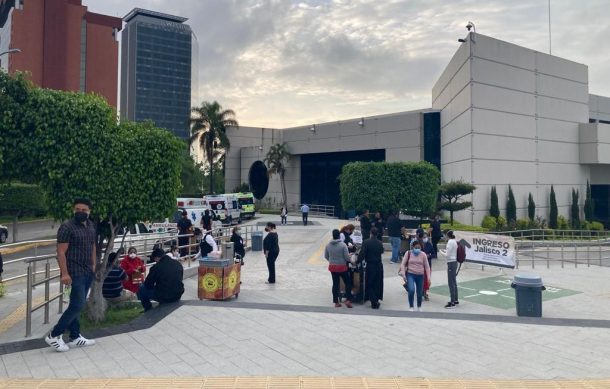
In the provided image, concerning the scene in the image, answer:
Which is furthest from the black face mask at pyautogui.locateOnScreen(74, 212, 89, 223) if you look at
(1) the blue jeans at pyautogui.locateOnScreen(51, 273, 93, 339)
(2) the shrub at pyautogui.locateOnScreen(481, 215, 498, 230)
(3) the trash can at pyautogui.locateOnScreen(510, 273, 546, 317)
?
(2) the shrub at pyautogui.locateOnScreen(481, 215, 498, 230)

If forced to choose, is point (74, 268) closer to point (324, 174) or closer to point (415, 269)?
point (415, 269)

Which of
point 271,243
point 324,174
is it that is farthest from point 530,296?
point 324,174

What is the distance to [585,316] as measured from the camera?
1009 centimetres

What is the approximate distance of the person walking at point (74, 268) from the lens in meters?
6.07

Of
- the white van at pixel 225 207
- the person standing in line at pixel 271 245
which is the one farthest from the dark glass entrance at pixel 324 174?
the person standing in line at pixel 271 245

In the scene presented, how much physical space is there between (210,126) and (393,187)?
30.2 metres

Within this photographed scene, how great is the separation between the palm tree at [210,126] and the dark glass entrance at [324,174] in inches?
374

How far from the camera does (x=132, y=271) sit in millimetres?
10336

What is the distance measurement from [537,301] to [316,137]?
39734mm

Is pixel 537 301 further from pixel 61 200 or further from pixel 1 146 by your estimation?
pixel 1 146

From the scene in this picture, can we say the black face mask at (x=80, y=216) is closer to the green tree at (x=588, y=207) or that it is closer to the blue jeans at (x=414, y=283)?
the blue jeans at (x=414, y=283)

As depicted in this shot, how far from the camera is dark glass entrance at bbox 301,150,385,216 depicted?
45.9 meters

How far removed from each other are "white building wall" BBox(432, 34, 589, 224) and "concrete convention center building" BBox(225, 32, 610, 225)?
0.23 ft

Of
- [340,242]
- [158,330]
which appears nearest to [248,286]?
[340,242]
